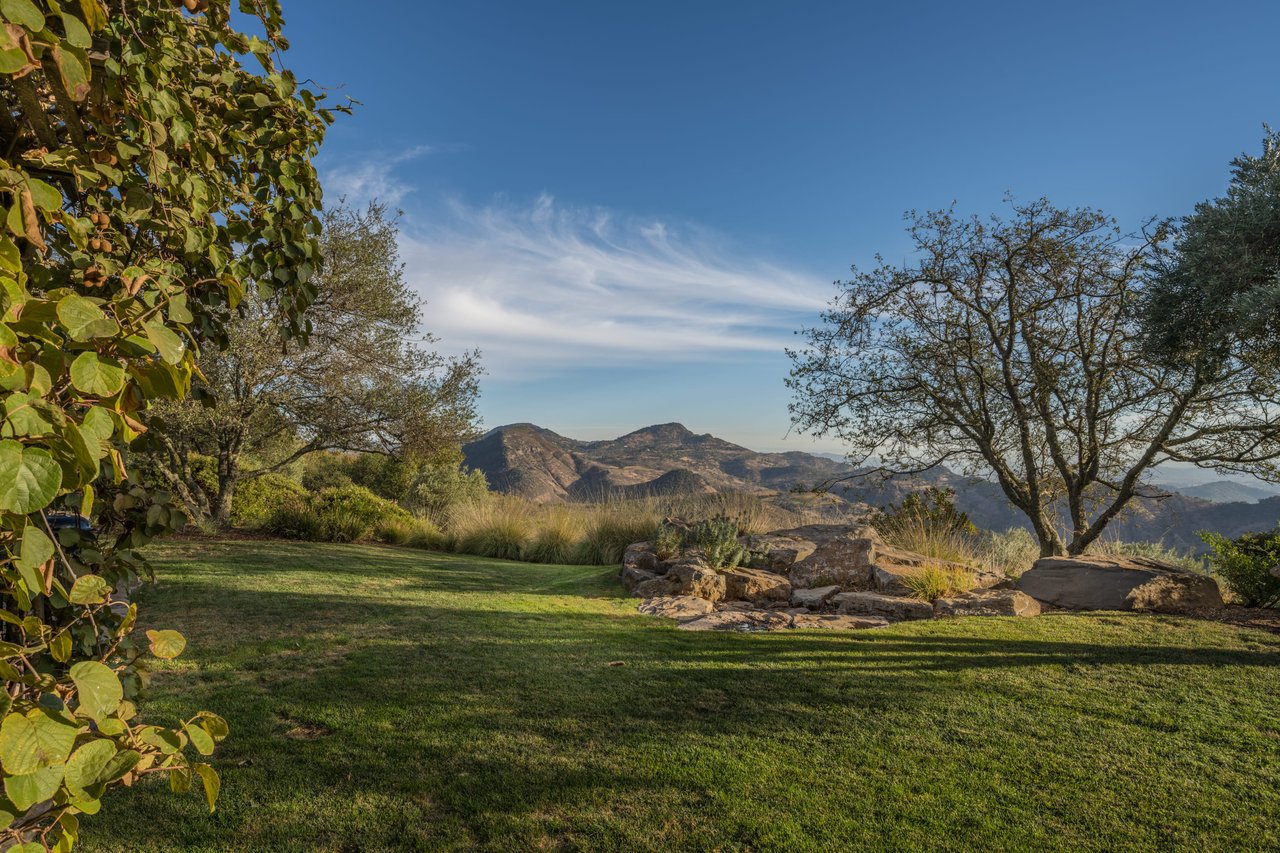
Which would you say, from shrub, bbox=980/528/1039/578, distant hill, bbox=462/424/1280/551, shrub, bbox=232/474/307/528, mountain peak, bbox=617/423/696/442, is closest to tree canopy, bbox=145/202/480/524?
shrub, bbox=232/474/307/528

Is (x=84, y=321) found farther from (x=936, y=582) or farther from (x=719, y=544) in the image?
(x=719, y=544)

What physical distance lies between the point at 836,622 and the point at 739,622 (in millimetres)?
991

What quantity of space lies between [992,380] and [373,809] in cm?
1072

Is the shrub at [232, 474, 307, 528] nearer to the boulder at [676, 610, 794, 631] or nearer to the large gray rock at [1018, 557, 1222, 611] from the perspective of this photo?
the boulder at [676, 610, 794, 631]

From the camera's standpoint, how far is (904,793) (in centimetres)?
281

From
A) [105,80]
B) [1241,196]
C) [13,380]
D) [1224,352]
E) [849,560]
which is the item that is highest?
[1241,196]

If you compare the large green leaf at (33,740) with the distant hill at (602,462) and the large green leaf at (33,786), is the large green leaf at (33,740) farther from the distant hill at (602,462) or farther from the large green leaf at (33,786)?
the distant hill at (602,462)

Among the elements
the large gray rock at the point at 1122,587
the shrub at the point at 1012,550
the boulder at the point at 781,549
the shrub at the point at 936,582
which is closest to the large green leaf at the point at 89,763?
the shrub at the point at 936,582

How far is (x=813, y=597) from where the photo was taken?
25.3 ft

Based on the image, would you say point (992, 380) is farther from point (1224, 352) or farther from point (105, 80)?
point (105, 80)

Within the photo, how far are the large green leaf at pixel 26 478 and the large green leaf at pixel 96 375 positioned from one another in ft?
0.36

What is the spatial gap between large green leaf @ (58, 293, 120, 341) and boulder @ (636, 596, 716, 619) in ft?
20.9

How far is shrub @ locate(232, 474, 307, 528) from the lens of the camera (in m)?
13.1

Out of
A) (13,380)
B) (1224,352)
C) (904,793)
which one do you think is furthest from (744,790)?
(1224,352)
